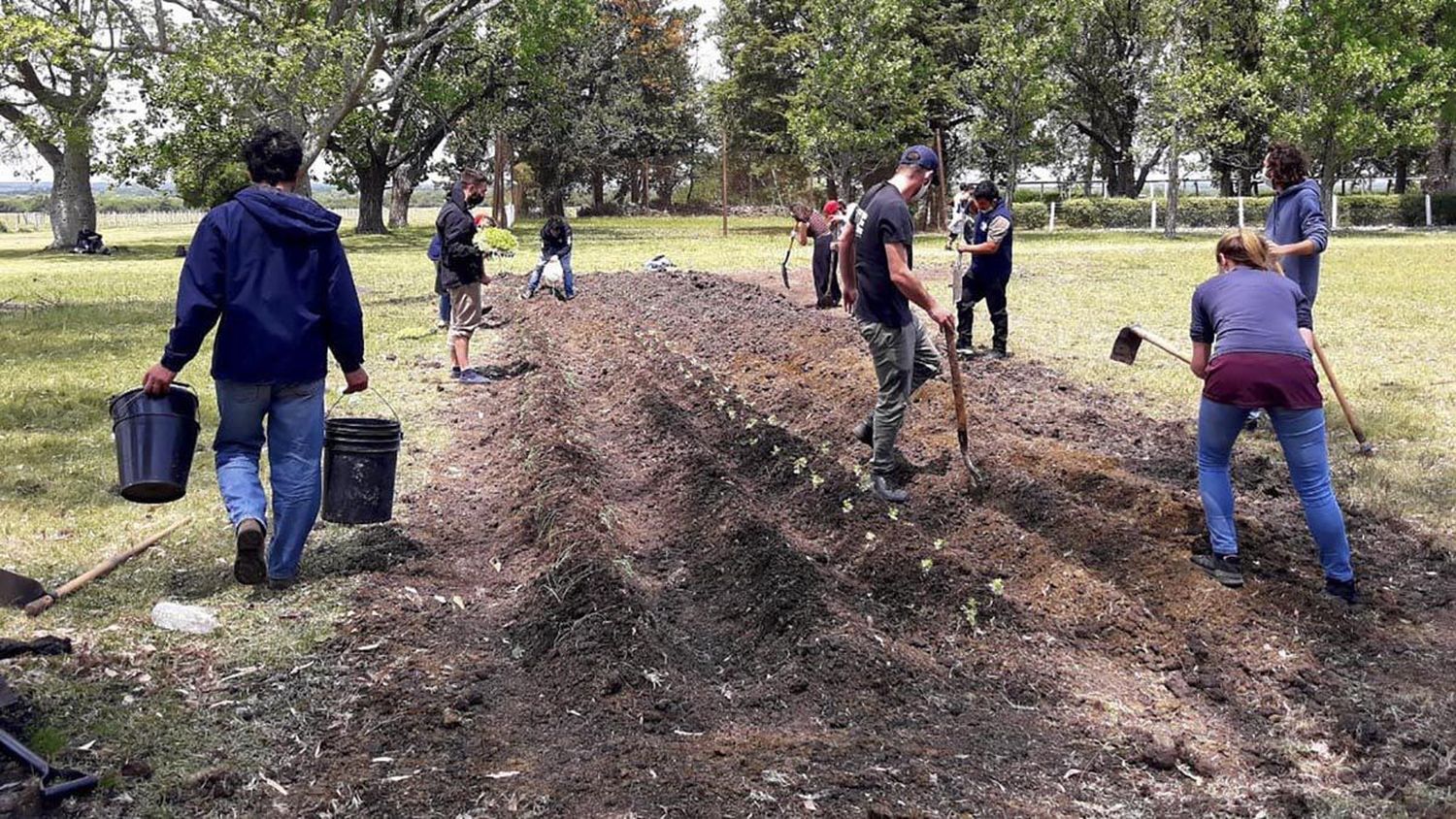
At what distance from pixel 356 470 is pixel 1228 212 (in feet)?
142

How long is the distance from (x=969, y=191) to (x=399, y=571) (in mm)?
7371

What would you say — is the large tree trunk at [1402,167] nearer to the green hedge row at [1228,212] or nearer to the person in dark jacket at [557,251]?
the green hedge row at [1228,212]

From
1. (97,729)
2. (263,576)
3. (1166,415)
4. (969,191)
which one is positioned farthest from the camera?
(969,191)

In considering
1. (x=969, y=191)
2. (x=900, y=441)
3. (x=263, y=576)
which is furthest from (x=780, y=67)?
(x=263, y=576)

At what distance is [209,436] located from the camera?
9047 millimetres

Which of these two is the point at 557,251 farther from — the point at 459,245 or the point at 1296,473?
the point at 1296,473

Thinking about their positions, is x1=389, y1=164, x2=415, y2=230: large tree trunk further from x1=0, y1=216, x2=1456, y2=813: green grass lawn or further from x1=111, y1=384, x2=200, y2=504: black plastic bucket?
x1=111, y1=384, x2=200, y2=504: black plastic bucket

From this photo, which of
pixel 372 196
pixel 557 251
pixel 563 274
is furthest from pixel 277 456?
pixel 372 196

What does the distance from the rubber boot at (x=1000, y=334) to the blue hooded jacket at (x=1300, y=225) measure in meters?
3.92

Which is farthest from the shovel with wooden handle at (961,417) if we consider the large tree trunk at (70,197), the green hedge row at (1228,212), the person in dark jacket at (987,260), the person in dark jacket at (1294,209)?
the green hedge row at (1228,212)

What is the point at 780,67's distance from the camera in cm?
4909

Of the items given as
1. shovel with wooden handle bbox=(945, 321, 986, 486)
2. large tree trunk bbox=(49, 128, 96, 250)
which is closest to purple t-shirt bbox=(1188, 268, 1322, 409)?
shovel with wooden handle bbox=(945, 321, 986, 486)

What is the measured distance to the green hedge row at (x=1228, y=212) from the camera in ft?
140

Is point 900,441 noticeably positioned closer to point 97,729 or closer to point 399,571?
Answer: point 399,571
